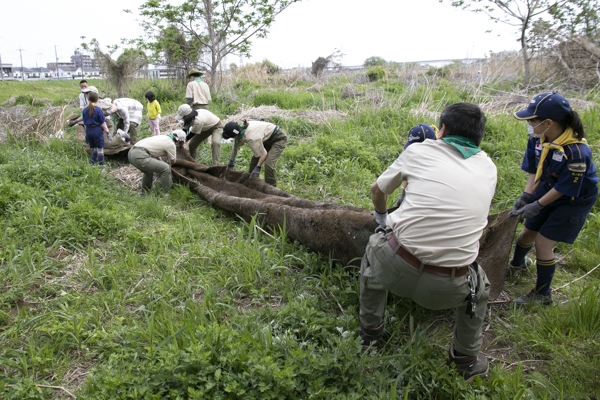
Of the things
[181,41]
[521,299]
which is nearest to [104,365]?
[521,299]

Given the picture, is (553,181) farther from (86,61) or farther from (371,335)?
(86,61)

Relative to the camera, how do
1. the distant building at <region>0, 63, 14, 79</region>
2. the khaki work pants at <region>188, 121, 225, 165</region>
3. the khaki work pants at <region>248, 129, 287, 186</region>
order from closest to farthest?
the khaki work pants at <region>248, 129, 287, 186</region> → the khaki work pants at <region>188, 121, 225, 165</region> → the distant building at <region>0, 63, 14, 79</region>

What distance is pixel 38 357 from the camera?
7.82 feet

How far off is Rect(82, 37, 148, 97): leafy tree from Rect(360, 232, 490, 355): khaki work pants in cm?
1280

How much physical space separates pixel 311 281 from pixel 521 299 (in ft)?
5.09

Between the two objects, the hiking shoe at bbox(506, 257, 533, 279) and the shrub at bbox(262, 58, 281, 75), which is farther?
the shrub at bbox(262, 58, 281, 75)

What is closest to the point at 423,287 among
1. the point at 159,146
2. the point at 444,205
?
the point at 444,205

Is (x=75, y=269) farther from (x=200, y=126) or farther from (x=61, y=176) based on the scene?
(x=200, y=126)

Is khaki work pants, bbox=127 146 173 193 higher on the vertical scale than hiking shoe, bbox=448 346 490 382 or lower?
higher

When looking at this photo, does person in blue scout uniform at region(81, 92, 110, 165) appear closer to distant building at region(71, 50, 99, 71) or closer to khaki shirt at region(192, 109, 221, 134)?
khaki shirt at region(192, 109, 221, 134)

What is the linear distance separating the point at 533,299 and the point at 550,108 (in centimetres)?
135

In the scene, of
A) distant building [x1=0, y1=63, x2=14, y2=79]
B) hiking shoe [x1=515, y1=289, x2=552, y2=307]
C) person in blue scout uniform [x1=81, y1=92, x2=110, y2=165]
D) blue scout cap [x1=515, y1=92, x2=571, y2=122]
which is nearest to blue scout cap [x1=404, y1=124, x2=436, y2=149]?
blue scout cap [x1=515, y1=92, x2=571, y2=122]

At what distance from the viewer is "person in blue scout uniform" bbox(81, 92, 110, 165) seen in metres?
6.58

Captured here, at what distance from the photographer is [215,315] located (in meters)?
2.78
